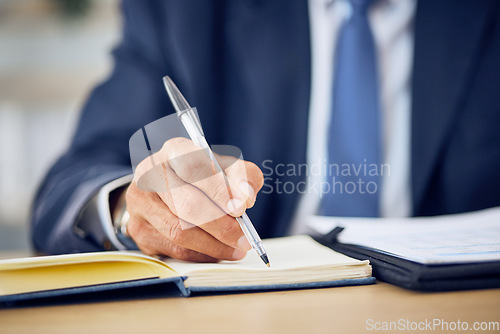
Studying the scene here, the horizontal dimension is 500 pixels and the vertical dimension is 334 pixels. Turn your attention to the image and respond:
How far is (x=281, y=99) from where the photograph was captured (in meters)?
0.87

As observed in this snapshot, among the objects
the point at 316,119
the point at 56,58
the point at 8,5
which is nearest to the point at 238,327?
the point at 316,119

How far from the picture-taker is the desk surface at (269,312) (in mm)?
287

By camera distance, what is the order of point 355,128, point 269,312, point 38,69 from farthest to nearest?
→ point 38,69 < point 355,128 < point 269,312

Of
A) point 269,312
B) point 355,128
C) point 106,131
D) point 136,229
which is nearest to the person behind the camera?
point 269,312

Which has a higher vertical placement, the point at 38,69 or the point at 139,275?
the point at 38,69

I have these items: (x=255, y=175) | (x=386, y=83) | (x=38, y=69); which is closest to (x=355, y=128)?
(x=386, y=83)

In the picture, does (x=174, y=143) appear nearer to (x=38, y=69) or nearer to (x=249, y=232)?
(x=249, y=232)

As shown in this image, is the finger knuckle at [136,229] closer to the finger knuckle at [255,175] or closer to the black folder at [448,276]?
the finger knuckle at [255,175]

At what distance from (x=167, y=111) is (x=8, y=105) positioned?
75.3 inches

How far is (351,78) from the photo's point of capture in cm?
81

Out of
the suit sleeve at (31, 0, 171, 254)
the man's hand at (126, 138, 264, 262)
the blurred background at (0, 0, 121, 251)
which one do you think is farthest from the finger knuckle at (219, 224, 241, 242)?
the blurred background at (0, 0, 121, 251)

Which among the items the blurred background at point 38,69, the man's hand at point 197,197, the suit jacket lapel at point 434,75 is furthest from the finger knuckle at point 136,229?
the blurred background at point 38,69

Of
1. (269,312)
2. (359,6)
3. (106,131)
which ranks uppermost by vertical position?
(359,6)

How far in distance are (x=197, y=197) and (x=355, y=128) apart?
1.54ft
